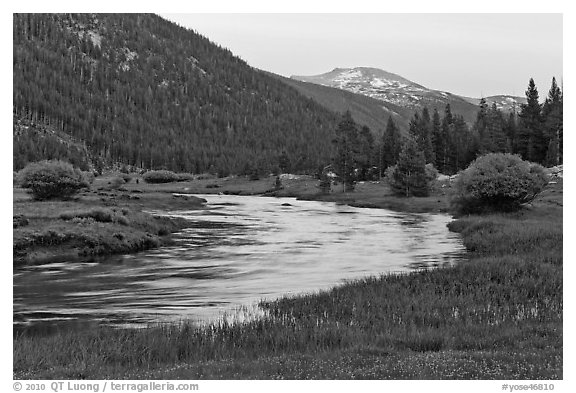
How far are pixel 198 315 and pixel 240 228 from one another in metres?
34.1

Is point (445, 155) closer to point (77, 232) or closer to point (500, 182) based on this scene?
point (500, 182)

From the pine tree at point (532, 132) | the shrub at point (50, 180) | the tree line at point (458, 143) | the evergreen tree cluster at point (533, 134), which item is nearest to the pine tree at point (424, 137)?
the tree line at point (458, 143)

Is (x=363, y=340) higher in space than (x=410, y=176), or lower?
lower

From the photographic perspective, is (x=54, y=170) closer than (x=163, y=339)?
No

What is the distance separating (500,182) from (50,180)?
159ft

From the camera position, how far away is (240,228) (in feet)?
186

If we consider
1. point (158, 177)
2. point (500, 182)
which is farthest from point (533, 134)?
point (158, 177)

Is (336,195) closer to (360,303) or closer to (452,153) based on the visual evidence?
(452,153)

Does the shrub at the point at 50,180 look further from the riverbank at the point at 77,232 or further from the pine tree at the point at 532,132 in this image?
the pine tree at the point at 532,132

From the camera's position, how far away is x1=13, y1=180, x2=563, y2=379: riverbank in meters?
13.8

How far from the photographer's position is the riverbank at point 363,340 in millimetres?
13836

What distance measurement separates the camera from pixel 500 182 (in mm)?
57750
